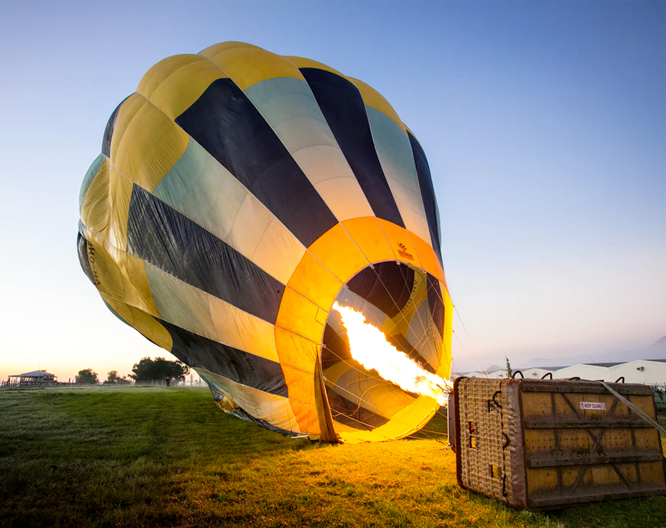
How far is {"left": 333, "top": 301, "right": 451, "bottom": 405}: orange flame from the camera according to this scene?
19.5 feet

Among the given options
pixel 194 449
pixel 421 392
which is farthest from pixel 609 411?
pixel 194 449

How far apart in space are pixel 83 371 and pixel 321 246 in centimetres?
9192

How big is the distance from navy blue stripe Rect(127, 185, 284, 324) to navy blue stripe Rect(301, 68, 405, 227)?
1.84m

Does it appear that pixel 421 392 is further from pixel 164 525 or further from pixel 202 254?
pixel 164 525

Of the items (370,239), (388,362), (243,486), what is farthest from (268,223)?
(243,486)

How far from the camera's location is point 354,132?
6074 mm

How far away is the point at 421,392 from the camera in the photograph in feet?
19.7

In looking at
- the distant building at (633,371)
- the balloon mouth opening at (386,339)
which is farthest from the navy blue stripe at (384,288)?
the distant building at (633,371)

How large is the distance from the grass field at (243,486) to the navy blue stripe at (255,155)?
8.49 feet

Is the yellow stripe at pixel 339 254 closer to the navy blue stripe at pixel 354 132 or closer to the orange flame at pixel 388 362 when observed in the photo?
the navy blue stripe at pixel 354 132

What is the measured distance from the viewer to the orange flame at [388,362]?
596 cm

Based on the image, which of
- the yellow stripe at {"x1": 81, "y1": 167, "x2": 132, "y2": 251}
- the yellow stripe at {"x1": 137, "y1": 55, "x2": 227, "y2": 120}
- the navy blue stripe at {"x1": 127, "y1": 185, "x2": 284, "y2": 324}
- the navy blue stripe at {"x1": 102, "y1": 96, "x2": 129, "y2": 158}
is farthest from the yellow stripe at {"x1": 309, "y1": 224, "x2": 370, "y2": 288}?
the navy blue stripe at {"x1": 102, "y1": 96, "x2": 129, "y2": 158}

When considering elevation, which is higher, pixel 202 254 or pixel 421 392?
pixel 202 254

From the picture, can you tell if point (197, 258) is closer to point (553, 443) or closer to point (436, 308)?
point (436, 308)
